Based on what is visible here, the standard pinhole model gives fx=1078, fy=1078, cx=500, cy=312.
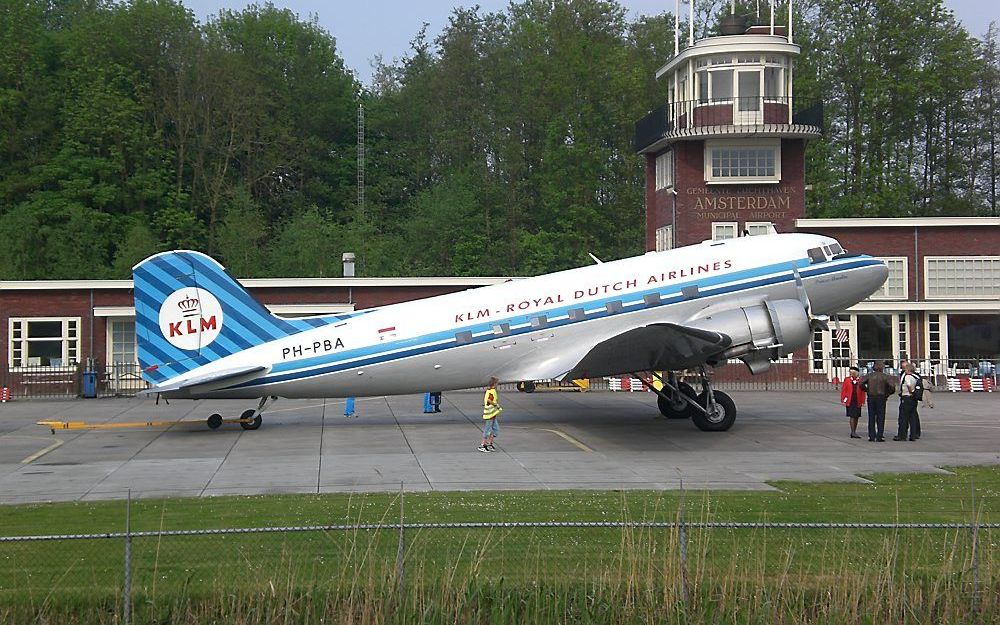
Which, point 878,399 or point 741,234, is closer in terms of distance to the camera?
point 878,399

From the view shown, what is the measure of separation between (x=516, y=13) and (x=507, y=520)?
7845cm

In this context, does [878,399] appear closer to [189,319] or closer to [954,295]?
[189,319]

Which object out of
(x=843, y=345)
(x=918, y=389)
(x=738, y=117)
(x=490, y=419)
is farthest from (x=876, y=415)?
(x=738, y=117)

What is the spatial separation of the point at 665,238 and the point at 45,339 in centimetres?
2722

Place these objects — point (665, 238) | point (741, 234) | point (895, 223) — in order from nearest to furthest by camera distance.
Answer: point (741, 234) → point (895, 223) → point (665, 238)

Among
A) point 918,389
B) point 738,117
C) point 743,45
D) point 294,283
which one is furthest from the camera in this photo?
point 738,117

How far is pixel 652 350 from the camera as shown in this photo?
2448cm

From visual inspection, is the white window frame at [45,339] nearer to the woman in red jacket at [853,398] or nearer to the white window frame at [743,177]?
the white window frame at [743,177]

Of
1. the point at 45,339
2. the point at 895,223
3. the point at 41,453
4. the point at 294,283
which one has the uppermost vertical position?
the point at 895,223

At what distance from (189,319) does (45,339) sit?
20331mm

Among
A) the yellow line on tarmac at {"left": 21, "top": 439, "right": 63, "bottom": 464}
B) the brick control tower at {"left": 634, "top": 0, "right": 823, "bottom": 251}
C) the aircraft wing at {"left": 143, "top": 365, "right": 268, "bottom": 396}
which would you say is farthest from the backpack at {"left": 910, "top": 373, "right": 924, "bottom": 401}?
the brick control tower at {"left": 634, "top": 0, "right": 823, "bottom": 251}

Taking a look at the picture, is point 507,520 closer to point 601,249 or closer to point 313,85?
point 601,249

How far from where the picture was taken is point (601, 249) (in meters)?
73.5

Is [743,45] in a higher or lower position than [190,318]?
higher
